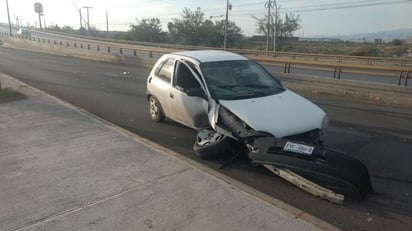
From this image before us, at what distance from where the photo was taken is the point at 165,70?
7.51 meters

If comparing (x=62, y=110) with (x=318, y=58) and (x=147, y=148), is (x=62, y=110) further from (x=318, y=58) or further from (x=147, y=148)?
(x=318, y=58)

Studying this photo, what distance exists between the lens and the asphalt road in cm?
400

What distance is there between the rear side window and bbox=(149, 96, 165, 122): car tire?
0.56m

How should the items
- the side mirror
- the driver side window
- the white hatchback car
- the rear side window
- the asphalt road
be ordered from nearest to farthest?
the asphalt road < the white hatchback car < the side mirror < the driver side window < the rear side window

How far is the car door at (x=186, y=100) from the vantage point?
628 cm

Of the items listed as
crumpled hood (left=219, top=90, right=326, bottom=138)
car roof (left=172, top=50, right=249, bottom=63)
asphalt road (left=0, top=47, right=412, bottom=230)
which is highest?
Result: car roof (left=172, top=50, right=249, bottom=63)

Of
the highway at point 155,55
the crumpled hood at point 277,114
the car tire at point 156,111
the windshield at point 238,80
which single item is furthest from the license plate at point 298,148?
the highway at point 155,55

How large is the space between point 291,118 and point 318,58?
3179 centimetres

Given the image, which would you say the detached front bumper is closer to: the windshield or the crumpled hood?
the crumpled hood

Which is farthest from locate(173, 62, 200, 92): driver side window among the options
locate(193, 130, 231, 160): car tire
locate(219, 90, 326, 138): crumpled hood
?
locate(193, 130, 231, 160): car tire

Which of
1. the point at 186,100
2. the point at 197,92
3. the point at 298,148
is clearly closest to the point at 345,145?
the point at 298,148

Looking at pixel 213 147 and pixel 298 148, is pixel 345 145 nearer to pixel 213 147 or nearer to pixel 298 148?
pixel 298 148

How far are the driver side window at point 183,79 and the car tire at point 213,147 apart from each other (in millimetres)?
1329

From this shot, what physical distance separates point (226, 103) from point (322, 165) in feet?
6.11
